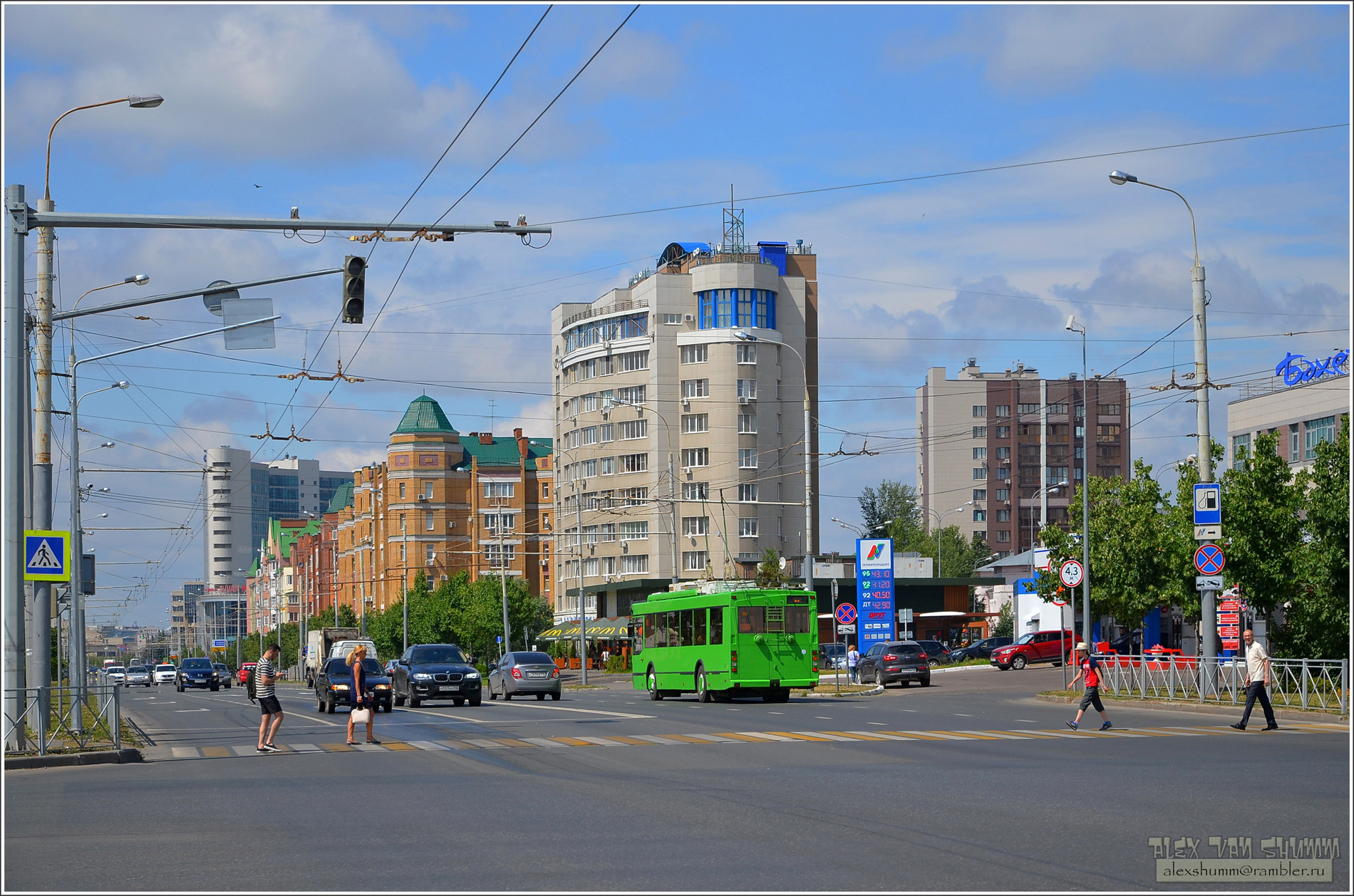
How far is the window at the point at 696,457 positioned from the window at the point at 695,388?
392cm

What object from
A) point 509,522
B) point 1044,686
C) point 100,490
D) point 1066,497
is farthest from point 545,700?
point 1066,497

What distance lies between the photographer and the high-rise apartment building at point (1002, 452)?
147 m

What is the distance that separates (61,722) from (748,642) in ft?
64.4

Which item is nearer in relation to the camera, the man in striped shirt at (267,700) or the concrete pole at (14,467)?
the concrete pole at (14,467)

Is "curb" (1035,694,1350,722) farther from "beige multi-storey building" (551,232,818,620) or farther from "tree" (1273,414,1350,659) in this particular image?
"beige multi-storey building" (551,232,818,620)

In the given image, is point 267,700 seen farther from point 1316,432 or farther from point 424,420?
point 424,420

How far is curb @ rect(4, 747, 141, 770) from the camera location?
782 inches

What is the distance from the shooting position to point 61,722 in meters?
21.3

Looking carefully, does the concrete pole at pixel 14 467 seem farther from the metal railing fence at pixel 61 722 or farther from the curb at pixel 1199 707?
the curb at pixel 1199 707

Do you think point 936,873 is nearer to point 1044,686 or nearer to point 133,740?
point 133,740

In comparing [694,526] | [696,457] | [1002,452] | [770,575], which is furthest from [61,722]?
[1002,452]

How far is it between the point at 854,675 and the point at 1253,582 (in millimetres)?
20261

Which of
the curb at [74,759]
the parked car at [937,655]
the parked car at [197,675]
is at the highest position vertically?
the curb at [74,759]

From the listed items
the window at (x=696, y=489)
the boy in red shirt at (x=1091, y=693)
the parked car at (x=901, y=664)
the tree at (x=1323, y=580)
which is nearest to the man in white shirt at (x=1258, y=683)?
the boy in red shirt at (x=1091, y=693)
